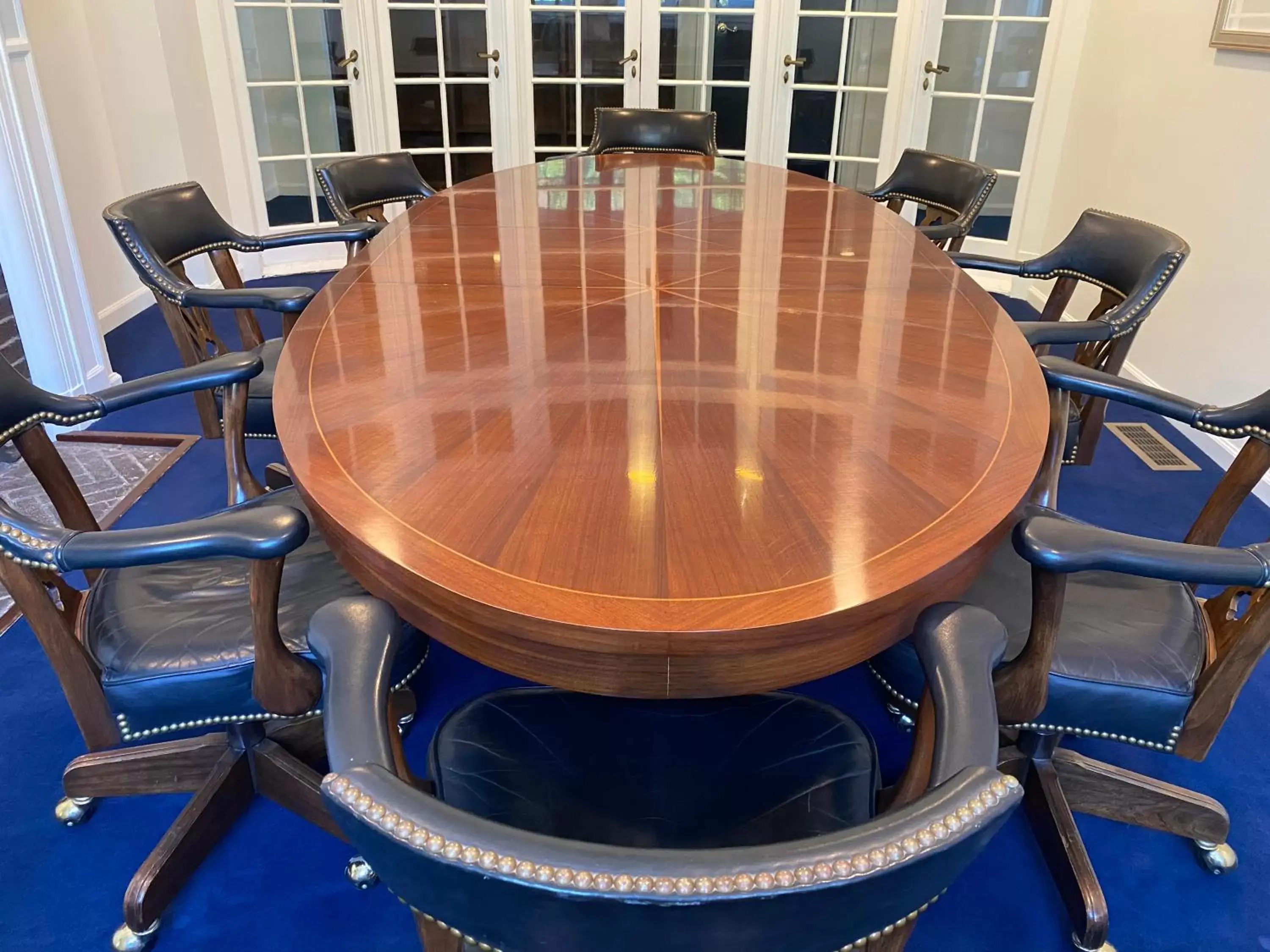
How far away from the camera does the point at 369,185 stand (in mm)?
2902

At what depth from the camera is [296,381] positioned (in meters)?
1.38

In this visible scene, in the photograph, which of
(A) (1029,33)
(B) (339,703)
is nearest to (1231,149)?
(A) (1029,33)

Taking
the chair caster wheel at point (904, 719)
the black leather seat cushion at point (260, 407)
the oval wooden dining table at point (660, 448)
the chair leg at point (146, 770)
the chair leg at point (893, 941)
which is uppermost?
the oval wooden dining table at point (660, 448)

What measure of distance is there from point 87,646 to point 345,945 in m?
0.58

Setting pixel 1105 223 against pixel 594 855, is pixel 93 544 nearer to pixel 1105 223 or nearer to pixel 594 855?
pixel 594 855

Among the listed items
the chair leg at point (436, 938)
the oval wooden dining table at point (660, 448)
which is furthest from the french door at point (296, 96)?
the chair leg at point (436, 938)

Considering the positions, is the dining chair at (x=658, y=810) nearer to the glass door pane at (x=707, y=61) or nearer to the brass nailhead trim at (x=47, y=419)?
the brass nailhead trim at (x=47, y=419)

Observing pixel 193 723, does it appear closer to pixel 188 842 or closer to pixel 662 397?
pixel 188 842

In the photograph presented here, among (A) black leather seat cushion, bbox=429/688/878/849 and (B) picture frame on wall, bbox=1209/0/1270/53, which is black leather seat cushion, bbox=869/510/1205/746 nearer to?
(A) black leather seat cushion, bbox=429/688/878/849

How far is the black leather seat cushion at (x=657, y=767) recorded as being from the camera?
97 cm

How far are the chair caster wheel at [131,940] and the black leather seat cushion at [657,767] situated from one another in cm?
65

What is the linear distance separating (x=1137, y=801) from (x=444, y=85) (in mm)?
4488

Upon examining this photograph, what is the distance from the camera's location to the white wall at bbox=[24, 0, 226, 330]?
10.9 feet

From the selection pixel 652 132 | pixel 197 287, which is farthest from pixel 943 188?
pixel 197 287
